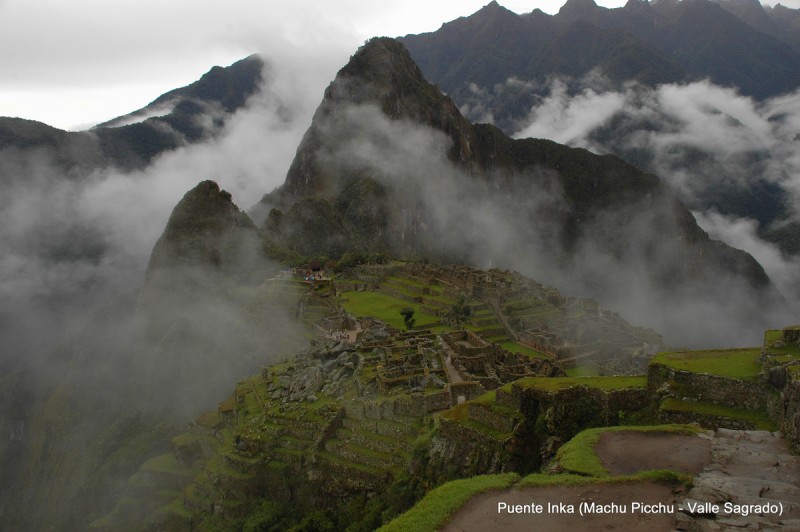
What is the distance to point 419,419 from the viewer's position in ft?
69.7

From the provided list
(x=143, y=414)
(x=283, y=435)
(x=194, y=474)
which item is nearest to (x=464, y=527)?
(x=283, y=435)

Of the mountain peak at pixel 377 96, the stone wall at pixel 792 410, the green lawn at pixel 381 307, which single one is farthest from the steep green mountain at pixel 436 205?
the stone wall at pixel 792 410

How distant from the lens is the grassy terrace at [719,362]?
14.0m

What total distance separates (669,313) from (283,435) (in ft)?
429

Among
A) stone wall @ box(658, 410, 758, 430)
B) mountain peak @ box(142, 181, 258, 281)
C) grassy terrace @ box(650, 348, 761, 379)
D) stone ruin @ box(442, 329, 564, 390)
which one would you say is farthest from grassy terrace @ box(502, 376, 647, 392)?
mountain peak @ box(142, 181, 258, 281)

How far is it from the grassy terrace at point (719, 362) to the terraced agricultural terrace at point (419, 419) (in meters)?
0.05

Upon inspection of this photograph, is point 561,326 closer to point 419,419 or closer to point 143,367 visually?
point 419,419

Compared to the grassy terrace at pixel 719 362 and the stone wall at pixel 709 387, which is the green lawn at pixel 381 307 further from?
the stone wall at pixel 709 387

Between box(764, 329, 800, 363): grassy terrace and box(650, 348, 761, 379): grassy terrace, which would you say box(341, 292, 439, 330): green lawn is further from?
box(764, 329, 800, 363): grassy terrace

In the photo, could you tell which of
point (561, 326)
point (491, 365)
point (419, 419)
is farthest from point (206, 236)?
point (419, 419)

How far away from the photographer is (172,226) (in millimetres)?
100875

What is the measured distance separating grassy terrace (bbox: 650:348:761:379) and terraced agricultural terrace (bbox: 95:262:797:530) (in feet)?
0.15

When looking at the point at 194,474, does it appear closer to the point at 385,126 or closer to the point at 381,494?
the point at 381,494

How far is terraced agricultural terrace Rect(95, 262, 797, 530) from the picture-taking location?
13.5 metres
